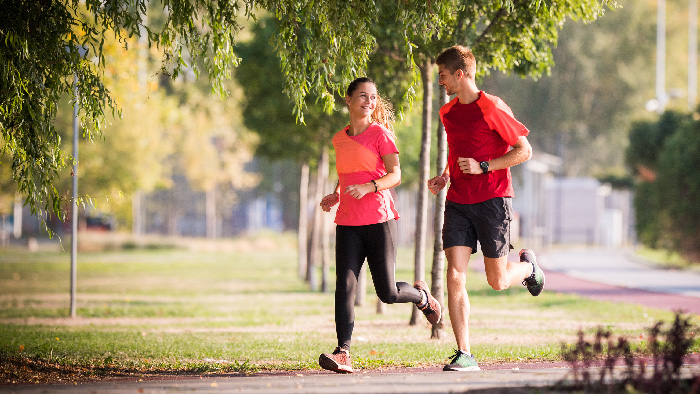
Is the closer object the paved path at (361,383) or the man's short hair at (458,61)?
the paved path at (361,383)

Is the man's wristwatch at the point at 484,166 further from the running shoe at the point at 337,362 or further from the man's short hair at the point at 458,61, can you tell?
the running shoe at the point at 337,362

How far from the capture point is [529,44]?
35.1 ft

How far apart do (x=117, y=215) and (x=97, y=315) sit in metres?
39.6

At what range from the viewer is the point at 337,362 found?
23.1ft

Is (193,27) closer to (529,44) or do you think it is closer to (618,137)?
(529,44)

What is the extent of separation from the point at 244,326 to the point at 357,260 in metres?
6.51

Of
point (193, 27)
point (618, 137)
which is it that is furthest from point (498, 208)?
point (618, 137)

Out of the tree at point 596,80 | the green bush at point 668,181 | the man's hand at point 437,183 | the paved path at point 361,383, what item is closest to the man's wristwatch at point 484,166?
the man's hand at point 437,183

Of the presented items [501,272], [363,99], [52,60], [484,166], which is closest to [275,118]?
[52,60]

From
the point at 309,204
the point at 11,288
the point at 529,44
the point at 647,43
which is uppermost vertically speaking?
the point at 647,43

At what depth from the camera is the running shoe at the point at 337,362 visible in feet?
23.0

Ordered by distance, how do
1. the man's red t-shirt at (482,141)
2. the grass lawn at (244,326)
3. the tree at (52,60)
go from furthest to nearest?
the grass lawn at (244,326) < the tree at (52,60) < the man's red t-shirt at (482,141)

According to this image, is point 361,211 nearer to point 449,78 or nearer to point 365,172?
point 365,172

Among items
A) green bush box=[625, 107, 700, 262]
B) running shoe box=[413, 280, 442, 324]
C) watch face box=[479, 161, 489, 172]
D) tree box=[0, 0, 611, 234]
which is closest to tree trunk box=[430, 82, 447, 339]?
tree box=[0, 0, 611, 234]
